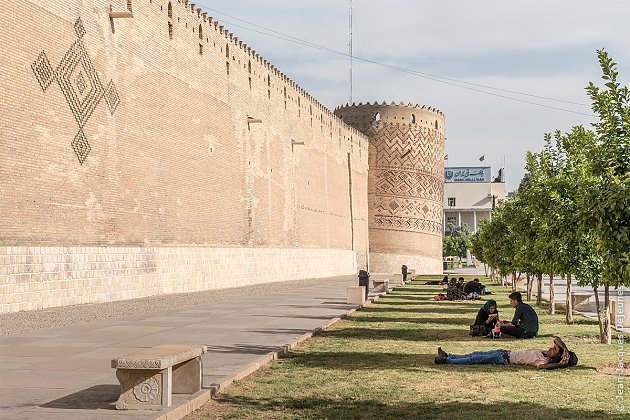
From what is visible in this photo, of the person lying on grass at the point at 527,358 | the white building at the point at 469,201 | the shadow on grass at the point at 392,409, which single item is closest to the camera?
the shadow on grass at the point at 392,409

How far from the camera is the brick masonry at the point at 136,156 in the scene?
16047mm

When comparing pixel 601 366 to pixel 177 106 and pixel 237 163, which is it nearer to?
pixel 177 106

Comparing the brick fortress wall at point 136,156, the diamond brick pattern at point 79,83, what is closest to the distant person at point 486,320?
the brick fortress wall at point 136,156

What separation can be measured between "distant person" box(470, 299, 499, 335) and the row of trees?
1.26 metres

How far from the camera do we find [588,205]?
7.49 metres

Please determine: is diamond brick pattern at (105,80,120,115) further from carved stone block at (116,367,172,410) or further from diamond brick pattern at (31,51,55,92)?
carved stone block at (116,367,172,410)

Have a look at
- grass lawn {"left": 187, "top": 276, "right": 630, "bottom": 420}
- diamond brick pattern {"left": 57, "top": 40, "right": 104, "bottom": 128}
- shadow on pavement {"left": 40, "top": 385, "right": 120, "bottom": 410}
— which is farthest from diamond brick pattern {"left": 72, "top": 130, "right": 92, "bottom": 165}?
shadow on pavement {"left": 40, "top": 385, "right": 120, "bottom": 410}

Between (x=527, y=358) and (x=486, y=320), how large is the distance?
327cm

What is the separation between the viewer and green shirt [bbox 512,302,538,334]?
1205cm

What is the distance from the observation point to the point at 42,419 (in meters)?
5.89

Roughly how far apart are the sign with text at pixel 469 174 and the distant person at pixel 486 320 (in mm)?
118103

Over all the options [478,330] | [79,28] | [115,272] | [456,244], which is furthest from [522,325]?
[456,244]

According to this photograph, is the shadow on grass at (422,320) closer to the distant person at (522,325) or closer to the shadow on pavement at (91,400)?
the distant person at (522,325)

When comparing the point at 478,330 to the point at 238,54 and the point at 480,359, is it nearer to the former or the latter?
the point at 480,359
